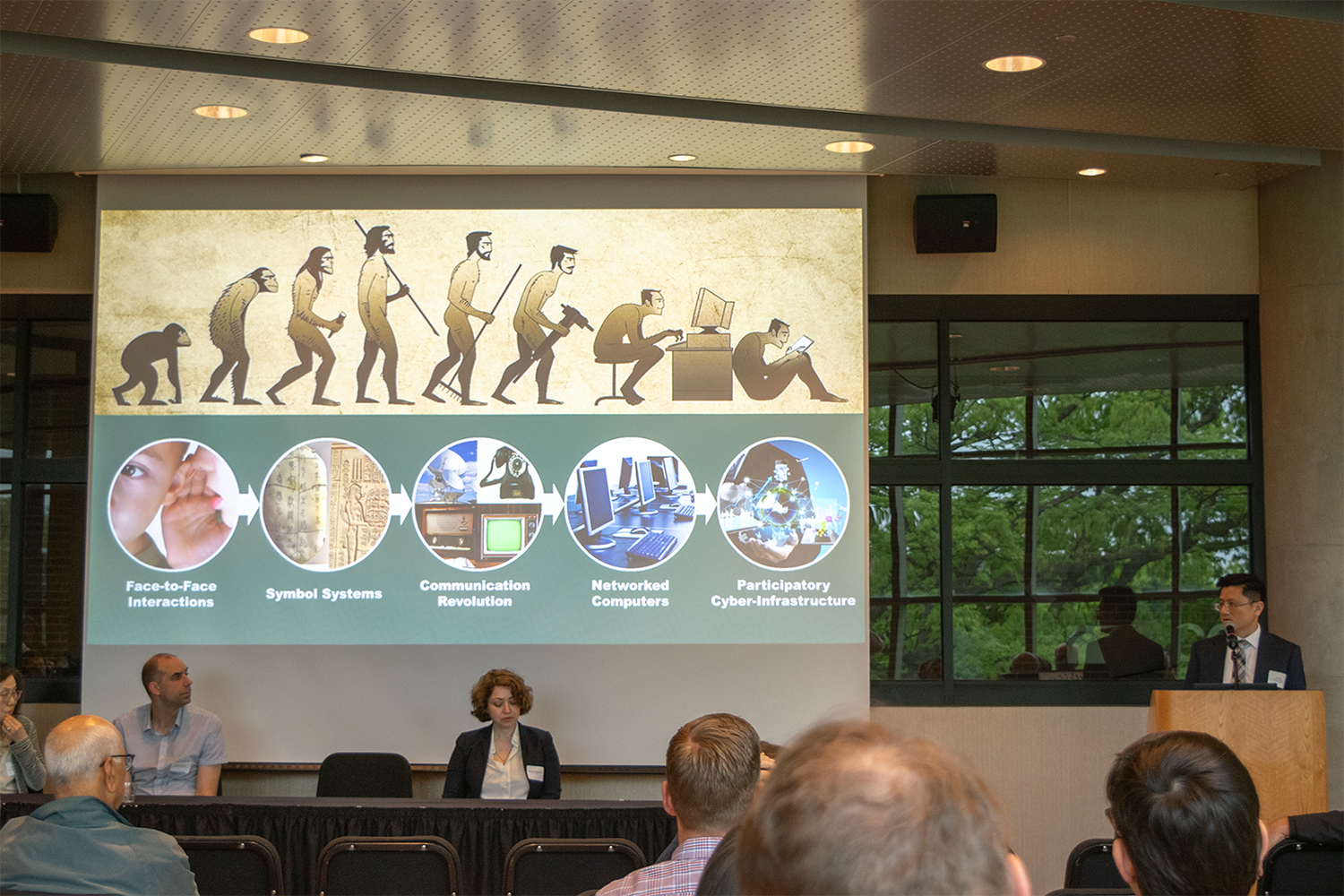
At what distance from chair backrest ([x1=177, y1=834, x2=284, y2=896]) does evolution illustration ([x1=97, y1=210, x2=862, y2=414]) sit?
115 inches

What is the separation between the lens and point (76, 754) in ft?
9.72

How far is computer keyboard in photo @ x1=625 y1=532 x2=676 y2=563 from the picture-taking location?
20.0ft

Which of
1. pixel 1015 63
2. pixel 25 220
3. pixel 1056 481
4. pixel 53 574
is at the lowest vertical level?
pixel 53 574

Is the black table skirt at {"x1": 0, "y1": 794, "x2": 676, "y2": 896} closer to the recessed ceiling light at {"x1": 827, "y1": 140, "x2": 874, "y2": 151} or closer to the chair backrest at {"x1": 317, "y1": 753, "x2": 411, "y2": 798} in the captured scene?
the chair backrest at {"x1": 317, "y1": 753, "x2": 411, "y2": 798}

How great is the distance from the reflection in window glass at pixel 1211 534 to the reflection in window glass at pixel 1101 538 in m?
0.09

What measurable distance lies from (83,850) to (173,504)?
3.61 metres

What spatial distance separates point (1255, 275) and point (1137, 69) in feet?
8.06

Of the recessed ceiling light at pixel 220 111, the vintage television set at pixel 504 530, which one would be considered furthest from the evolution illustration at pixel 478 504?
Answer: the recessed ceiling light at pixel 220 111

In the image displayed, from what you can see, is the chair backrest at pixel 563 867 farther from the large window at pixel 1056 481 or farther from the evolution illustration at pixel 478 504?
the large window at pixel 1056 481

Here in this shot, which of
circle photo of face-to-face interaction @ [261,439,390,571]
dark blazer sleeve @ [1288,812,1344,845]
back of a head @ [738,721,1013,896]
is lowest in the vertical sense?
dark blazer sleeve @ [1288,812,1344,845]

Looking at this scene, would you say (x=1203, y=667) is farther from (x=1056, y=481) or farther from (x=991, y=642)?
(x=1056, y=481)

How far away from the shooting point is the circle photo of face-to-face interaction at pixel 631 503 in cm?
611

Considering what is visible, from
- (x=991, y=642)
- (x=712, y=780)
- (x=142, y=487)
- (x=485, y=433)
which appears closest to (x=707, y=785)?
(x=712, y=780)

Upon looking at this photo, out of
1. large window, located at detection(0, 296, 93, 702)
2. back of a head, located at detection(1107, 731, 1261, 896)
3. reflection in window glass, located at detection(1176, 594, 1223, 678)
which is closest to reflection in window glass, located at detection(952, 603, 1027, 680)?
reflection in window glass, located at detection(1176, 594, 1223, 678)
